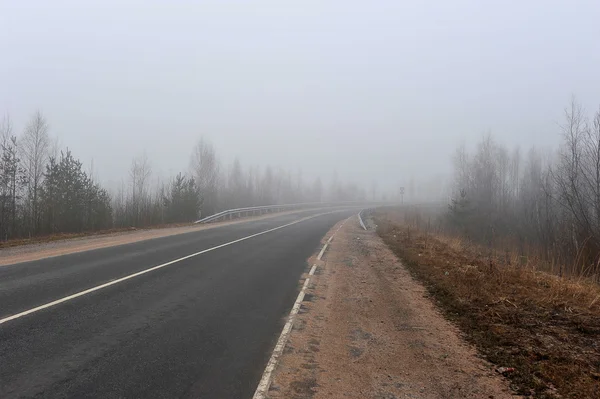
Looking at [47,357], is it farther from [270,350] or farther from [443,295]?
[443,295]

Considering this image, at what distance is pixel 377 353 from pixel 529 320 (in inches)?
121

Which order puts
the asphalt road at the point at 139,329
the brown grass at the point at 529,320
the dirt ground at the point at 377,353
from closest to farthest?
the asphalt road at the point at 139,329 → the dirt ground at the point at 377,353 → the brown grass at the point at 529,320

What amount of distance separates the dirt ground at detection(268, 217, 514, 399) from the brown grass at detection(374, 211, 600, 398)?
33 centimetres

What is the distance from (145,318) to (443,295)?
5966 mm

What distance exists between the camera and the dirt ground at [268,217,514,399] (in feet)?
12.9

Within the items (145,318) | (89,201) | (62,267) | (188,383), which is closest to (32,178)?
(89,201)

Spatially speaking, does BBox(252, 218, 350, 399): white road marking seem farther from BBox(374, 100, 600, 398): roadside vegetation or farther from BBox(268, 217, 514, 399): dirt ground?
BBox(374, 100, 600, 398): roadside vegetation

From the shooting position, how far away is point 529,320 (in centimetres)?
623

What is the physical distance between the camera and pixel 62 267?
9031 mm

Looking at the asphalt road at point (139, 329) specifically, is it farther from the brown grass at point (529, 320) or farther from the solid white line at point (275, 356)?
the brown grass at point (529, 320)

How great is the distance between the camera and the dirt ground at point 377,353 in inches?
155

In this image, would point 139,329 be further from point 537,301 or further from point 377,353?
point 537,301

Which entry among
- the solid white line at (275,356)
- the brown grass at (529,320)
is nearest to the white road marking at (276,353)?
the solid white line at (275,356)

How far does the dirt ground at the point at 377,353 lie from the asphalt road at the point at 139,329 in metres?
0.45
